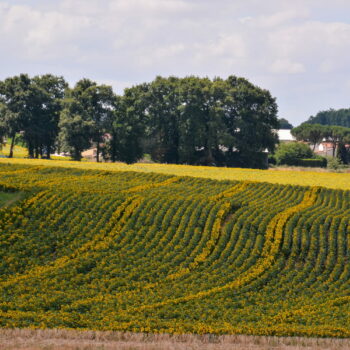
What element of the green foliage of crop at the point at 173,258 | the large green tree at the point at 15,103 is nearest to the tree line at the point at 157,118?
the large green tree at the point at 15,103

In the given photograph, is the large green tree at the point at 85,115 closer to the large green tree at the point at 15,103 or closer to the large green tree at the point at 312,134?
the large green tree at the point at 15,103

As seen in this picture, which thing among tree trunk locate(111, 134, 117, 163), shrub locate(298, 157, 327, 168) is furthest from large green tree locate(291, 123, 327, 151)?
tree trunk locate(111, 134, 117, 163)

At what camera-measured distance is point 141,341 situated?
25578 millimetres

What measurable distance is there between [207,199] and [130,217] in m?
7.22

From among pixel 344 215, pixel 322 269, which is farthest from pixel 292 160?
pixel 322 269

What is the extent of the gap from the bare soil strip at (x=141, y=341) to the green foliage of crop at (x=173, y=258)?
929 millimetres

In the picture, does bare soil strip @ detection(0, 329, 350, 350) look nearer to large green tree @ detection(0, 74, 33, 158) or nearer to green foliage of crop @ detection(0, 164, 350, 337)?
green foliage of crop @ detection(0, 164, 350, 337)

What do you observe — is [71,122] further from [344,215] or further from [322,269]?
[322,269]

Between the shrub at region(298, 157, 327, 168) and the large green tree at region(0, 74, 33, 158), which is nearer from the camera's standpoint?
the large green tree at region(0, 74, 33, 158)

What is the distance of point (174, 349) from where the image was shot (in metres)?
24.0

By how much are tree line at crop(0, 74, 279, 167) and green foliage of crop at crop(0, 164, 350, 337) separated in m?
44.6

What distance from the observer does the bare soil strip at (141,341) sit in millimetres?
24078

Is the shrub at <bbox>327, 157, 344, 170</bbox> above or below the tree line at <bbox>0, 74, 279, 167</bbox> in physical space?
below

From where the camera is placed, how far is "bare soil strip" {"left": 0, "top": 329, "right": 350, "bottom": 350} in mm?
24078
